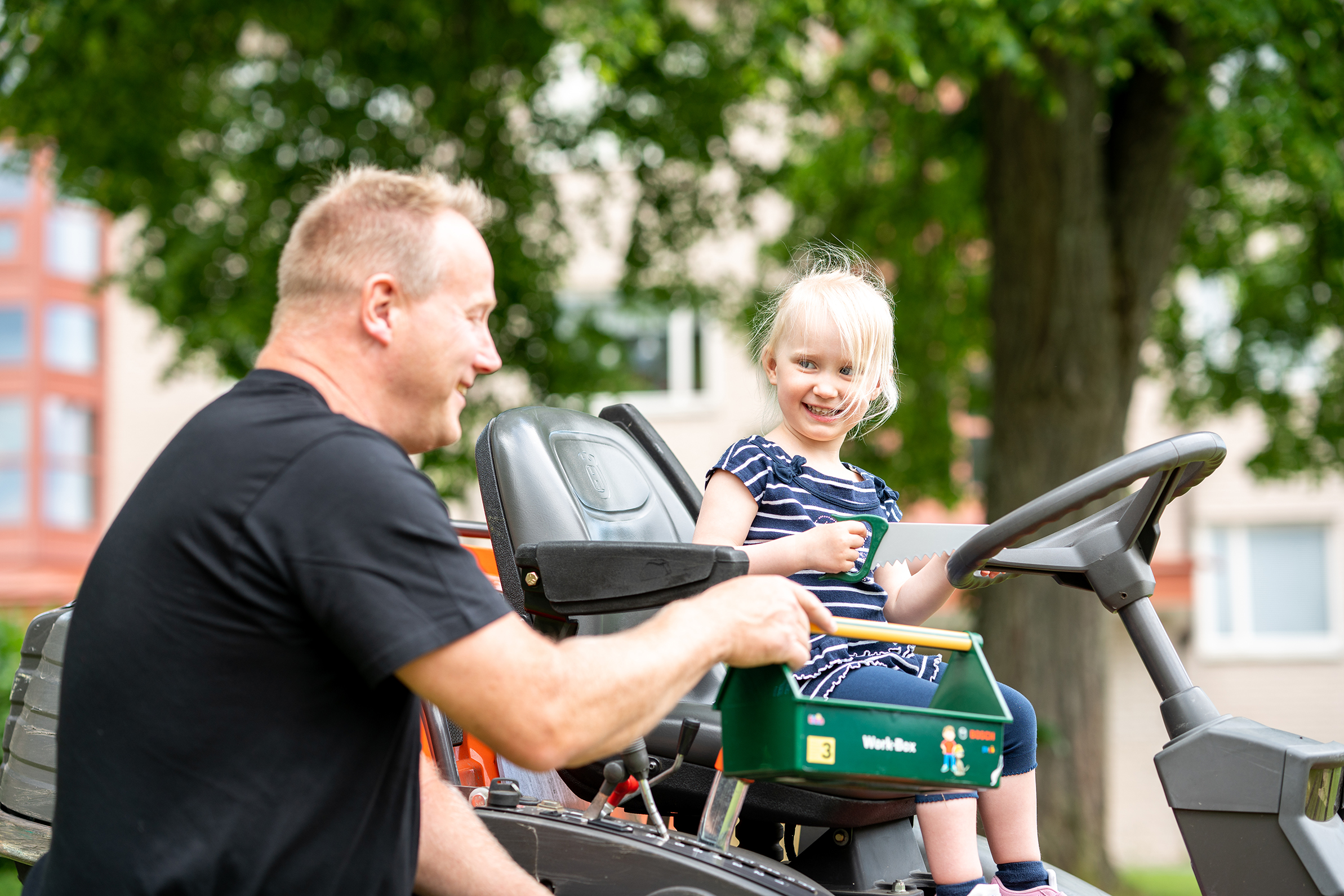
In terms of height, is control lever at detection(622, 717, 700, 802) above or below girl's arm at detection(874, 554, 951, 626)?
below

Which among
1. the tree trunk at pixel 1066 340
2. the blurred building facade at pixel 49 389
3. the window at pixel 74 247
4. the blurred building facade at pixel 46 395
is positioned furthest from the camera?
the window at pixel 74 247

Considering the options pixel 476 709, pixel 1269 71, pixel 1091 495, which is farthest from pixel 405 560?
pixel 1269 71

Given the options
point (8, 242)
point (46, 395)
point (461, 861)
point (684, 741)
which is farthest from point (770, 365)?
point (8, 242)

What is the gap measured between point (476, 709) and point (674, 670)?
0.25 m

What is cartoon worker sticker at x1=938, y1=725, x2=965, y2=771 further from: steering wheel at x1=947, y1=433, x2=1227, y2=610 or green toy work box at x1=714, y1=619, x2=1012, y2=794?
steering wheel at x1=947, y1=433, x2=1227, y2=610

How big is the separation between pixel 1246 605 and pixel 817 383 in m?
16.3

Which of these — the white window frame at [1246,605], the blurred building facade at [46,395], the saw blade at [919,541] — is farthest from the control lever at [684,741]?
the blurred building facade at [46,395]

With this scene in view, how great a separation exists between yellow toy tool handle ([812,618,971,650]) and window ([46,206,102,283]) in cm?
2159

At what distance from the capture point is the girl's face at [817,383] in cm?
247

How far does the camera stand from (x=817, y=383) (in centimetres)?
248

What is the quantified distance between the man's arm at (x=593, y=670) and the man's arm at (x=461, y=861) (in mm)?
352

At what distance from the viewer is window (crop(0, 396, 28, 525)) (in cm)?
2084

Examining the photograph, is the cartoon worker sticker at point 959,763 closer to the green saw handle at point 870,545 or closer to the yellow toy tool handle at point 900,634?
the yellow toy tool handle at point 900,634

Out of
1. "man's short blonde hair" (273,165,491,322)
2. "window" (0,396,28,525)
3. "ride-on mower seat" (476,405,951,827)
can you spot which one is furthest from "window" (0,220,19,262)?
"man's short blonde hair" (273,165,491,322)
